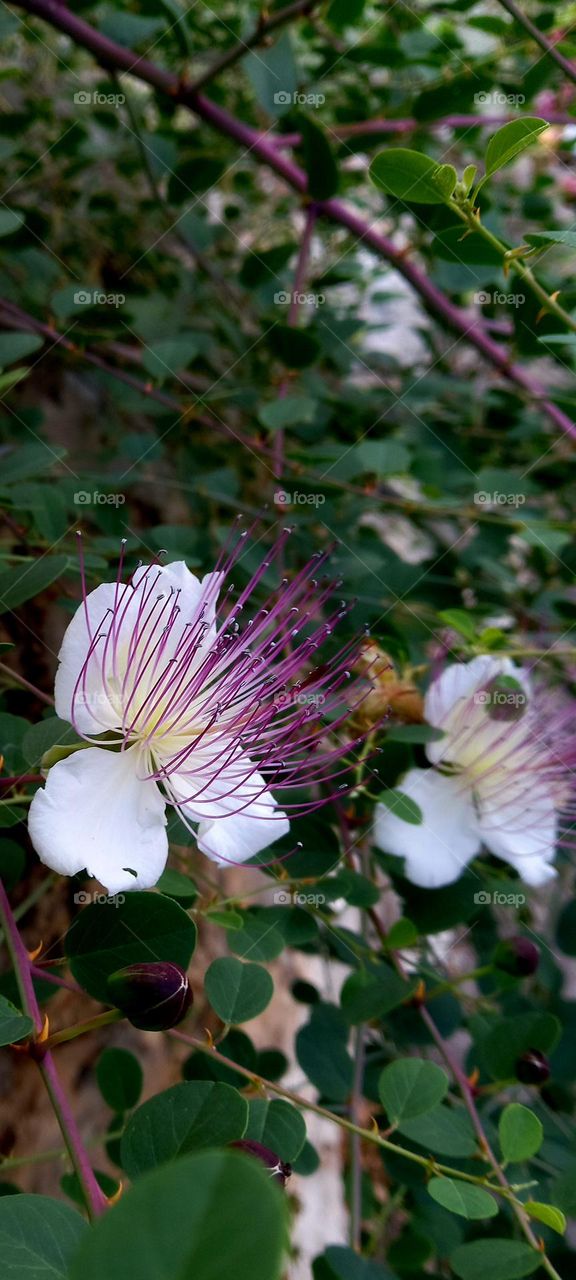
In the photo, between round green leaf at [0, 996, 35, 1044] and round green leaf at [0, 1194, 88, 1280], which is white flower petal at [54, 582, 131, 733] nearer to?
round green leaf at [0, 996, 35, 1044]

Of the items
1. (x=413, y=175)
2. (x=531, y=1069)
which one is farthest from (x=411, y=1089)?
(x=413, y=175)

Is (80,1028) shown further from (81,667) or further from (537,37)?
(537,37)

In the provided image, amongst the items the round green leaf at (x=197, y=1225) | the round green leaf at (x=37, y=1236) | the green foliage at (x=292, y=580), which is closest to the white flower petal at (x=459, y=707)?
the green foliage at (x=292, y=580)

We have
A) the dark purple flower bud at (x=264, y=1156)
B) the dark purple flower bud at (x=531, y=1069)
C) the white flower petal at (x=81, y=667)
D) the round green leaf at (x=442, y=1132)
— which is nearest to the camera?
the dark purple flower bud at (x=264, y=1156)

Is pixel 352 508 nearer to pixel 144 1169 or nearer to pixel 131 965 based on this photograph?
pixel 131 965

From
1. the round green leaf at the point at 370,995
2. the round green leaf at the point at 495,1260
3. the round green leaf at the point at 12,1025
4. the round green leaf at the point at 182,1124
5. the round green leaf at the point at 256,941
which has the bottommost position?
the round green leaf at the point at 495,1260

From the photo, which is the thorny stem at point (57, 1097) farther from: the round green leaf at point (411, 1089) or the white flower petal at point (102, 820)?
the round green leaf at point (411, 1089)
